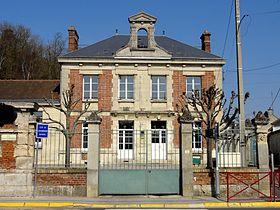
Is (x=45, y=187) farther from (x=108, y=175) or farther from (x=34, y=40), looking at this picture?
(x=34, y=40)

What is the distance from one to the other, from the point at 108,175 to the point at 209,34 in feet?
72.0

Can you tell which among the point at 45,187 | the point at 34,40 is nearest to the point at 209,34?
the point at 45,187

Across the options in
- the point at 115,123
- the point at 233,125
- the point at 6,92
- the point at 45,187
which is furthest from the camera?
the point at 6,92

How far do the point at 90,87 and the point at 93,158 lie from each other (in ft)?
50.1

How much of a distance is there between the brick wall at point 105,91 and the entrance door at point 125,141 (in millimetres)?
1684

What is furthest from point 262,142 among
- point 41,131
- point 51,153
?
point 51,153

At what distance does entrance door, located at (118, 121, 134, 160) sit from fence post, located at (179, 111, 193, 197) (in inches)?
92.6

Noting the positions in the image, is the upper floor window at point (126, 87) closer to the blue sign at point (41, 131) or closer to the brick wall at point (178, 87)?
the brick wall at point (178, 87)

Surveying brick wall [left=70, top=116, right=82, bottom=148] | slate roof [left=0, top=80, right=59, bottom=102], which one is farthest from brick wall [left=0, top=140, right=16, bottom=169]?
slate roof [left=0, top=80, right=59, bottom=102]

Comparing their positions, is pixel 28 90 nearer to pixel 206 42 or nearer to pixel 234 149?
pixel 206 42

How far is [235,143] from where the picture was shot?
16656mm

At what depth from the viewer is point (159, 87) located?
30.2 meters

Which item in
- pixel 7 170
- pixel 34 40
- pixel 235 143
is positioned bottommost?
pixel 7 170

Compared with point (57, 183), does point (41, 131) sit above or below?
above
